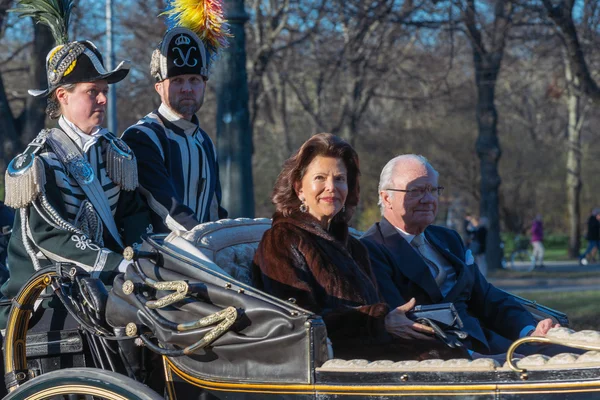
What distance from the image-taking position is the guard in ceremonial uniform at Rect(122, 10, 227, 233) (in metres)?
4.84

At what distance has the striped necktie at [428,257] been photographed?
470 cm

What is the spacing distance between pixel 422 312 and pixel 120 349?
3.97 ft

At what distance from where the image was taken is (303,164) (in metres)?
4.14

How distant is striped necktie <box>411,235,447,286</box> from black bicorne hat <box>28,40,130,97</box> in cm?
158

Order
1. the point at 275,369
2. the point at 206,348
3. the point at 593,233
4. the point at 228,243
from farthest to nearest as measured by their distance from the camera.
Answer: the point at 593,233 < the point at 228,243 < the point at 206,348 < the point at 275,369

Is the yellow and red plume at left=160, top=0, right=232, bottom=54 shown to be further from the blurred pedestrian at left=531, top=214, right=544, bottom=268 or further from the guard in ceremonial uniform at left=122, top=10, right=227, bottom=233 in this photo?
the blurred pedestrian at left=531, top=214, right=544, bottom=268

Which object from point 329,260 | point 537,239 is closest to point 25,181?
Result: point 329,260

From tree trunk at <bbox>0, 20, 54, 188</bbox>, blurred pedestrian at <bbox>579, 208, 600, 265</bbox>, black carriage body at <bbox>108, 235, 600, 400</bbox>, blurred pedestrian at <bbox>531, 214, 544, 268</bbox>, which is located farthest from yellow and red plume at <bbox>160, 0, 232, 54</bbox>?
blurred pedestrian at <bbox>579, 208, 600, 265</bbox>

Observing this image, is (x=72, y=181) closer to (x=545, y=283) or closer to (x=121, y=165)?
(x=121, y=165)

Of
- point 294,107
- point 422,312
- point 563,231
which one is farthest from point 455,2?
point 563,231

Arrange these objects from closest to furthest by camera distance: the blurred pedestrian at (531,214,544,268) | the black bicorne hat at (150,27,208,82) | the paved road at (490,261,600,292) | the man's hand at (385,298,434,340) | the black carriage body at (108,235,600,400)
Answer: the black carriage body at (108,235,600,400) < the man's hand at (385,298,434,340) < the black bicorne hat at (150,27,208,82) < the paved road at (490,261,600,292) < the blurred pedestrian at (531,214,544,268)

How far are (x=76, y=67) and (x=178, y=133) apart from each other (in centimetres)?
78

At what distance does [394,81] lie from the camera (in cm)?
2130

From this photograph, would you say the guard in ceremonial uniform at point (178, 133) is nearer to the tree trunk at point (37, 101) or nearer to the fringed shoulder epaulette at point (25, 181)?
the fringed shoulder epaulette at point (25, 181)
